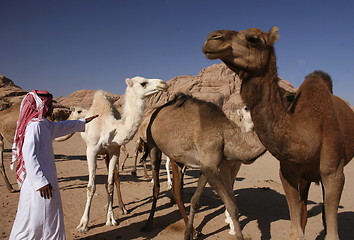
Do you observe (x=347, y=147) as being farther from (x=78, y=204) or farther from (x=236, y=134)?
(x=78, y=204)

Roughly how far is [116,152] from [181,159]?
65.8 inches

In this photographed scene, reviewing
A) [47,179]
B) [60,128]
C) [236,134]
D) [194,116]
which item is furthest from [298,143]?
[60,128]

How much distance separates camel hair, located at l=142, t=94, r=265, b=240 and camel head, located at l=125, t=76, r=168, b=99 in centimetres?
52

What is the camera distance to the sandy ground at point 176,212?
494cm

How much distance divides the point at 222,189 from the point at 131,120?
89.8 inches

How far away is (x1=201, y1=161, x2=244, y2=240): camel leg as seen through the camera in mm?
4047

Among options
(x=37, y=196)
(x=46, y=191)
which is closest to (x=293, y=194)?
(x=46, y=191)

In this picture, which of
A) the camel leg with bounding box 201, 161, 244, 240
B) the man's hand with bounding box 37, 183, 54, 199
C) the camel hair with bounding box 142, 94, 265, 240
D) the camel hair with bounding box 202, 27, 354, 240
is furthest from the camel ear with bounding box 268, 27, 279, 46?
the man's hand with bounding box 37, 183, 54, 199

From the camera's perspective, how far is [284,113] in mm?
2402

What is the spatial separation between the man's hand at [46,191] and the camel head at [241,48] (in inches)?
93.2

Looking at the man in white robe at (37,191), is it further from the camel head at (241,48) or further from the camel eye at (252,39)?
the camel eye at (252,39)

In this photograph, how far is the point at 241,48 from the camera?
2.21 meters

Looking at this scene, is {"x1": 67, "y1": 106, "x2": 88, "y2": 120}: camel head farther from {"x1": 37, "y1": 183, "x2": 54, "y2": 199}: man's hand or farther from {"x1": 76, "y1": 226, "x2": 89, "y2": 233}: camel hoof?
{"x1": 37, "y1": 183, "x2": 54, "y2": 199}: man's hand

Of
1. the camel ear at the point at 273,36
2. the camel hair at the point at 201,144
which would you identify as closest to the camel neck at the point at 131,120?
the camel hair at the point at 201,144
